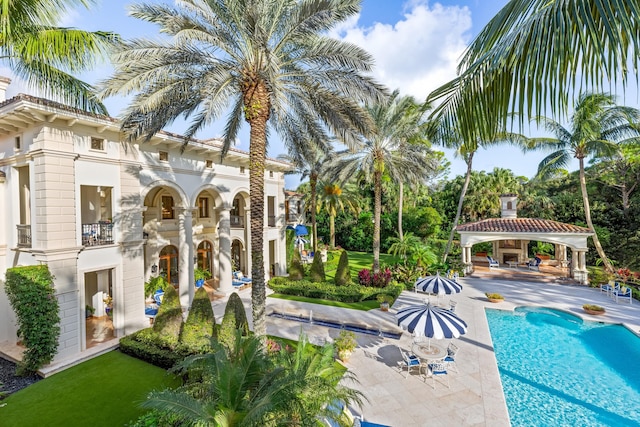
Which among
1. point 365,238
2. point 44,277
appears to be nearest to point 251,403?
point 44,277

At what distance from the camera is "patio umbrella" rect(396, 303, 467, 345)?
10359 millimetres

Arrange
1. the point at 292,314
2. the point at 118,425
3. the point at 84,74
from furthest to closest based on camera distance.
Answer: the point at 292,314
the point at 84,74
the point at 118,425

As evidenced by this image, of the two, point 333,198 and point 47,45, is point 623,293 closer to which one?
point 333,198

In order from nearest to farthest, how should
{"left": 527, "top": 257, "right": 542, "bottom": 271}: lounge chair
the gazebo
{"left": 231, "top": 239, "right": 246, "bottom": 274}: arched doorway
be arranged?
the gazebo
{"left": 231, "top": 239, "right": 246, "bottom": 274}: arched doorway
{"left": 527, "top": 257, "right": 542, "bottom": 271}: lounge chair

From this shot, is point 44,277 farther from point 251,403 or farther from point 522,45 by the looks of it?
point 522,45

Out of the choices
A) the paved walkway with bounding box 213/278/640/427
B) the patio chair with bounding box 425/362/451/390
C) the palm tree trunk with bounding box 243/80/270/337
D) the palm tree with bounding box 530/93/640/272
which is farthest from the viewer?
the palm tree with bounding box 530/93/640/272

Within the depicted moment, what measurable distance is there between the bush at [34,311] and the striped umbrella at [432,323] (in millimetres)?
13154

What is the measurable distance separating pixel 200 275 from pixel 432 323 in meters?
17.1

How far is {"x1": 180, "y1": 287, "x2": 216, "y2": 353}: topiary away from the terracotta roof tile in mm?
22072

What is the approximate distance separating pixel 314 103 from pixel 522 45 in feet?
37.1

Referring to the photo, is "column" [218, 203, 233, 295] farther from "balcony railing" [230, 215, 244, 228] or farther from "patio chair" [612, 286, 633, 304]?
"patio chair" [612, 286, 633, 304]

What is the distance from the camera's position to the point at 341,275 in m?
21.5

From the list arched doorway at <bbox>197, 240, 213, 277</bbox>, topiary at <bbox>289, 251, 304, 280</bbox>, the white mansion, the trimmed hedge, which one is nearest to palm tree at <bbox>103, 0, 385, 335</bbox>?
the white mansion

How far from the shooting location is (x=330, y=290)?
2019 cm
